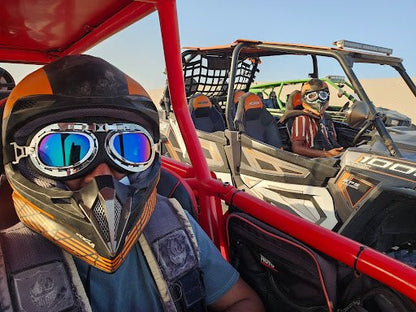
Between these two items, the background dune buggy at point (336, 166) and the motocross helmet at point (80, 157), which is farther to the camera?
the background dune buggy at point (336, 166)

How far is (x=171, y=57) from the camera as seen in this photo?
1657 mm

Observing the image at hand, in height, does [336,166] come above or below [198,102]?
below

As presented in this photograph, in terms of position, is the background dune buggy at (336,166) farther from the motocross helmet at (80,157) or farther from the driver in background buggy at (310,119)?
the motocross helmet at (80,157)

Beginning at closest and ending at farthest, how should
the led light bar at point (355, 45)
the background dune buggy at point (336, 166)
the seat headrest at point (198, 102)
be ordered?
Answer: 1. the background dune buggy at point (336, 166)
2. the led light bar at point (355, 45)
3. the seat headrest at point (198, 102)

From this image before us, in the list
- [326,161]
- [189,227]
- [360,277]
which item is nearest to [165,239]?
[189,227]

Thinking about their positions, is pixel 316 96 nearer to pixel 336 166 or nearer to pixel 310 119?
pixel 310 119

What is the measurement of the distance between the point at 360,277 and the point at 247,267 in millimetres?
503

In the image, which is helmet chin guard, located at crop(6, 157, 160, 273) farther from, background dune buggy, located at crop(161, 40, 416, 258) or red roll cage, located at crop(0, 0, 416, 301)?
background dune buggy, located at crop(161, 40, 416, 258)

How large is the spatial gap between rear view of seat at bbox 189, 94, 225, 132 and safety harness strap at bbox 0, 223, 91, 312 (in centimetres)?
407

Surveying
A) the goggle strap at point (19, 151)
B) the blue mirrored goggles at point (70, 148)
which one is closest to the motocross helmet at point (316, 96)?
the blue mirrored goggles at point (70, 148)

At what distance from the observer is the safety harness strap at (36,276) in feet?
3.08

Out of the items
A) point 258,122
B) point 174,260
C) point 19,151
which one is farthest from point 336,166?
point 19,151

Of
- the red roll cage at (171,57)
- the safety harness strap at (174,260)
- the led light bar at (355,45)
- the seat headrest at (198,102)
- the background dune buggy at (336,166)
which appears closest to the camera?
the red roll cage at (171,57)

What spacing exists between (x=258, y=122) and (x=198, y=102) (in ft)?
2.99
